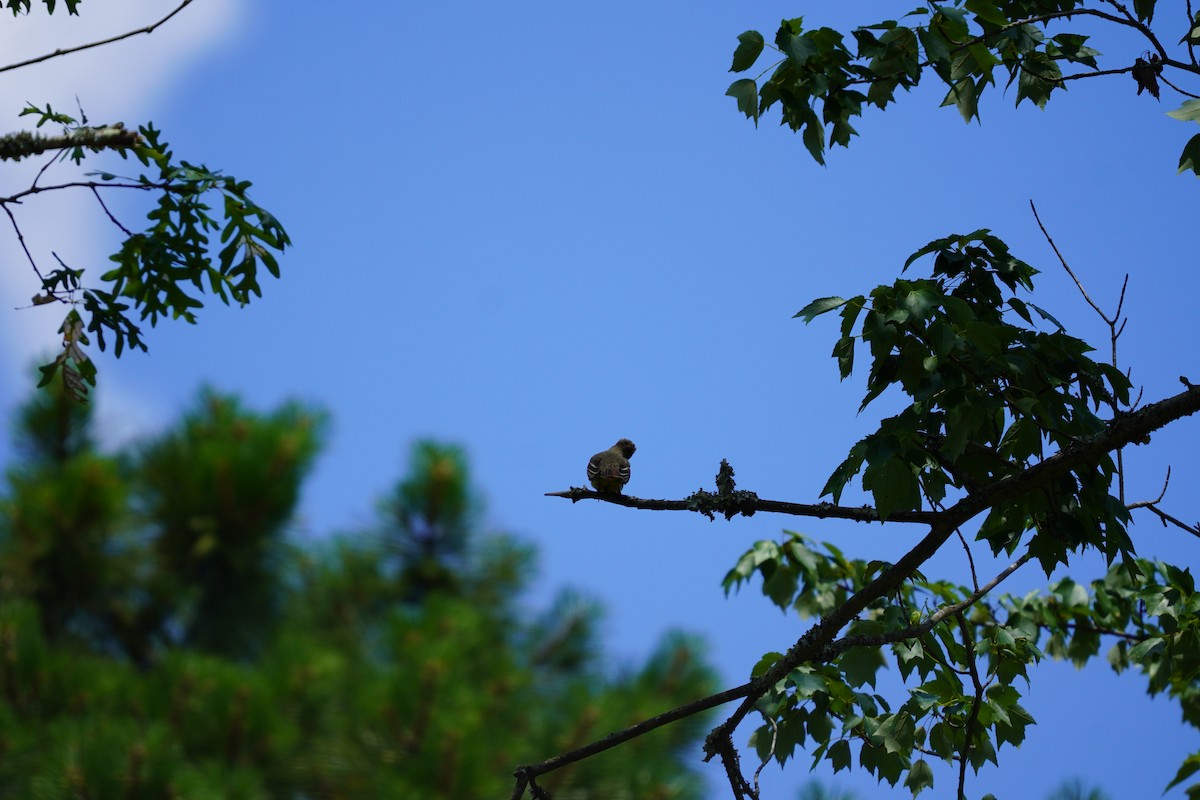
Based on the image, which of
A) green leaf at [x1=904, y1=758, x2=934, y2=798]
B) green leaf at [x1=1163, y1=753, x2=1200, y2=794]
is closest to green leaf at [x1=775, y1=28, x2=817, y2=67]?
green leaf at [x1=904, y1=758, x2=934, y2=798]

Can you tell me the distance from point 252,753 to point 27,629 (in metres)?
3.13

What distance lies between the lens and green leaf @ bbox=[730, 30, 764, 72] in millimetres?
3441

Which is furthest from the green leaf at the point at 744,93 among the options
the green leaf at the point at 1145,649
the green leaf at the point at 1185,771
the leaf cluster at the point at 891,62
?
the green leaf at the point at 1185,771

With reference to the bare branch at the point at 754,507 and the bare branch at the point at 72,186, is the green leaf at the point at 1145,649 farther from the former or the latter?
the bare branch at the point at 72,186

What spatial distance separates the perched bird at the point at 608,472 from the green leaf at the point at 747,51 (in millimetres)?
1124

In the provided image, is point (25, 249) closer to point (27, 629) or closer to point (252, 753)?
point (252, 753)

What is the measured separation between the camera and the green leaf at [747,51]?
344cm

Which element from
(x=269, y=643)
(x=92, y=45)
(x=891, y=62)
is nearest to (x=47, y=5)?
(x=92, y=45)

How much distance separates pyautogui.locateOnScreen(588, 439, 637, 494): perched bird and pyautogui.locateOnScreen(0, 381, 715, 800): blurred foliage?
10.3 meters

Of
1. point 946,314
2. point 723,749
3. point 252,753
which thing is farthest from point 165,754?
point 946,314

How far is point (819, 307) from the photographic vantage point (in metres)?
3.14

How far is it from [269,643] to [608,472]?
16.6 m

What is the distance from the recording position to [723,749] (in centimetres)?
339

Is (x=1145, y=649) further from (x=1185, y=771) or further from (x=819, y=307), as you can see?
(x=819, y=307)
